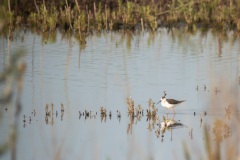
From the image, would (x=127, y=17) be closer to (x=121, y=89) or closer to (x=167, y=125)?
(x=121, y=89)

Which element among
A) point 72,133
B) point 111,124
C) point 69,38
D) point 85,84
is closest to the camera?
point 72,133

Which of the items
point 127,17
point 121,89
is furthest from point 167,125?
point 127,17

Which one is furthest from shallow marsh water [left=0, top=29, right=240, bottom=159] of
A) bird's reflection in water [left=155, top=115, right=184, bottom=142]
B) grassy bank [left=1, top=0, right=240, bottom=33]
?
grassy bank [left=1, top=0, right=240, bottom=33]

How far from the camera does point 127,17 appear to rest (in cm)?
1989

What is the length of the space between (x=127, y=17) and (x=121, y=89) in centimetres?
913

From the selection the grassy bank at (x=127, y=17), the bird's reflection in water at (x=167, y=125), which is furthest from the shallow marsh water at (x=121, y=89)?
the grassy bank at (x=127, y=17)

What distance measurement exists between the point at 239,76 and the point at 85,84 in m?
2.30

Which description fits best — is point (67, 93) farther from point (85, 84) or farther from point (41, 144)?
point (41, 144)

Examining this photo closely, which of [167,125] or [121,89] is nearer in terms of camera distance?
Result: [167,125]

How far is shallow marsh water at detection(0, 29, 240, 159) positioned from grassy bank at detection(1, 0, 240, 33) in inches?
26.0

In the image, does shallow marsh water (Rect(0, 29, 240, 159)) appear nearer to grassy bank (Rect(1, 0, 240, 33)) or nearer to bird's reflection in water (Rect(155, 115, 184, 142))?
bird's reflection in water (Rect(155, 115, 184, 142))

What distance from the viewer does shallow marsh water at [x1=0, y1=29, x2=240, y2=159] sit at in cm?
710

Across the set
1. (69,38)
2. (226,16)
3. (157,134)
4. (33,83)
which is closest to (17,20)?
(69,38)

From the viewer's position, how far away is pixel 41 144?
7.30m
